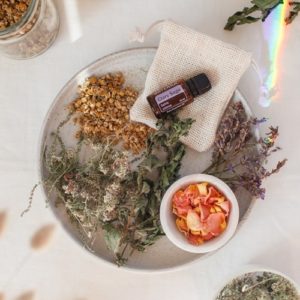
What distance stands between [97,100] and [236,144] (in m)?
0.23

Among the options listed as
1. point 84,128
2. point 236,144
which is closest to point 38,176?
point 84,128

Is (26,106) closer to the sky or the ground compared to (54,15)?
closer to the ground

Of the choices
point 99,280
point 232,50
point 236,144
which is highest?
point 232,50

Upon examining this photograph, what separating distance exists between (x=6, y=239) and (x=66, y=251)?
102 mm

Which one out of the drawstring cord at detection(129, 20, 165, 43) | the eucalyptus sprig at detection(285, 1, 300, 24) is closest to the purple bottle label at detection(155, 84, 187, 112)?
the drawstring cord at detection(129, 20, 165, 43)

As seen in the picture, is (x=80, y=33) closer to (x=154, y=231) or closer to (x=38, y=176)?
(x=38, y=176)

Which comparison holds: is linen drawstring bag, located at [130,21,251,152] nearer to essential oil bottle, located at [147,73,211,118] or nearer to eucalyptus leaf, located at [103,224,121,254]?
essential oil bottle, located at [147,73,211,118]

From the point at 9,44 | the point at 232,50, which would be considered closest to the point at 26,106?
the point at 9,44

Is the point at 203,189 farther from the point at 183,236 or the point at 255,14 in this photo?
the point at 255,14

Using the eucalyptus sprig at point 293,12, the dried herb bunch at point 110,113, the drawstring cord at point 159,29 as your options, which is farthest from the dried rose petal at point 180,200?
the eucalyptus sprig at point 293,12

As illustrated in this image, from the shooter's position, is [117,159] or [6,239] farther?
[6,239]

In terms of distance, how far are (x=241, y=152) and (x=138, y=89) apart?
0.62 ft

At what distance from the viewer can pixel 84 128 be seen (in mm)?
904

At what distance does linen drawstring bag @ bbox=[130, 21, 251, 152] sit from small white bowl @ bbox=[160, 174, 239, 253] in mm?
68
